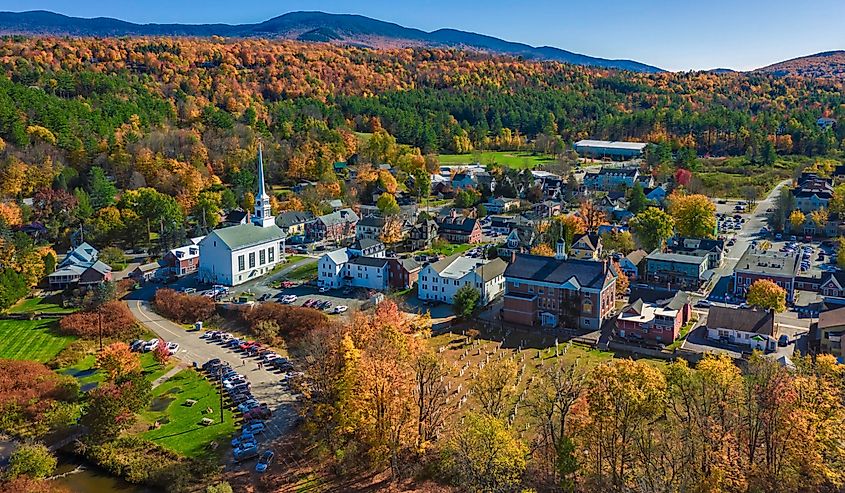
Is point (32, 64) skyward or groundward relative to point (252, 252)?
skyward

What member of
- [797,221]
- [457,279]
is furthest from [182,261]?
[797,221]

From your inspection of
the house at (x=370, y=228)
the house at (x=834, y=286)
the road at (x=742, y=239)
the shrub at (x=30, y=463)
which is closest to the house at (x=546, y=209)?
the house at (x=370, y=228)


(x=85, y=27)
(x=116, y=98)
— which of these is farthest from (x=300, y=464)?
(x=85, y=27)

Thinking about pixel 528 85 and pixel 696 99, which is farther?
pixel 528 85

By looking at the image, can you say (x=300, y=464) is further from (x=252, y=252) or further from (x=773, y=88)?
(x=773, y=88)

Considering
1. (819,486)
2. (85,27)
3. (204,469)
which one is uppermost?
(85,27)

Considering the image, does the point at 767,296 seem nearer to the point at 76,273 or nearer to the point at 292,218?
the point at 292,218

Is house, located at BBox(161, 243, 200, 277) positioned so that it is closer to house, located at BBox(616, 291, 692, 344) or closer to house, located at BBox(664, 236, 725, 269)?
house, located at BBox(616, 291, 692, 344)

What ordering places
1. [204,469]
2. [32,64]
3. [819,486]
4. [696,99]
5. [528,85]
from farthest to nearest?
[528,85] < [696,99] < [32,64] < [204,469] < [819,486]
